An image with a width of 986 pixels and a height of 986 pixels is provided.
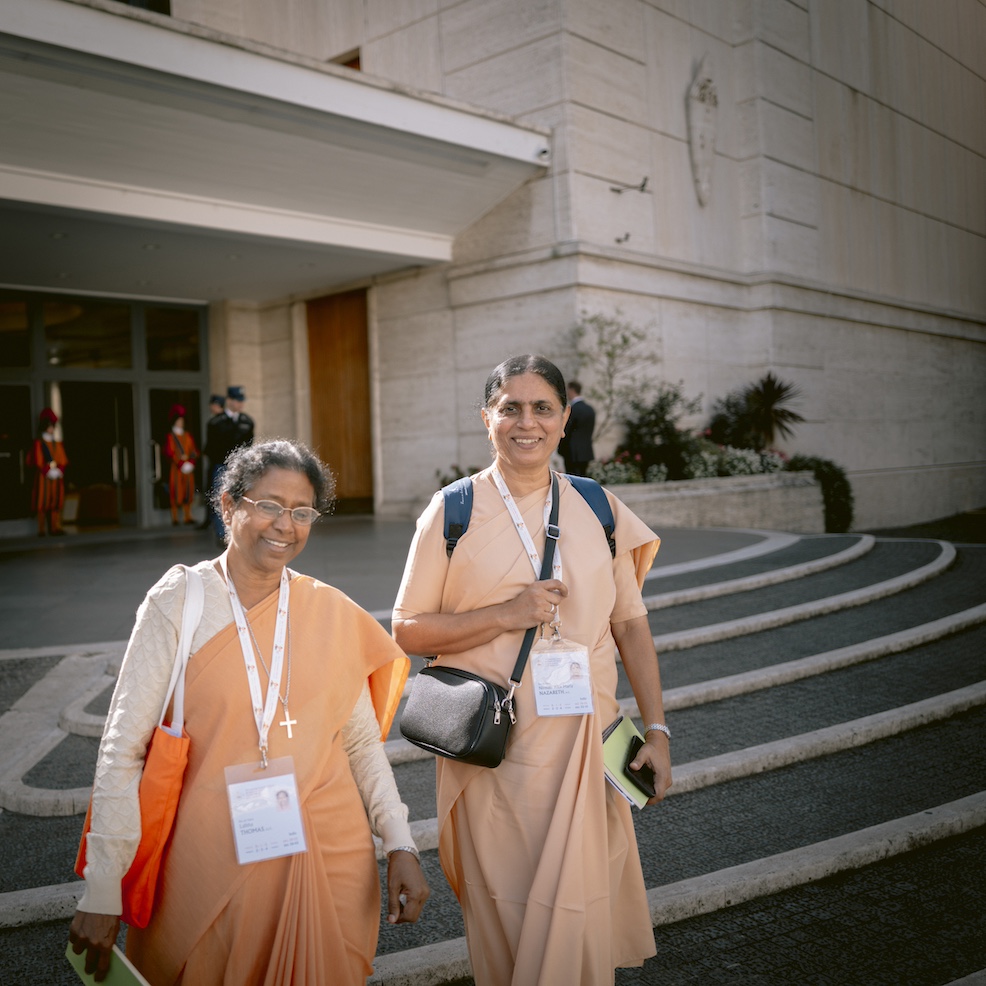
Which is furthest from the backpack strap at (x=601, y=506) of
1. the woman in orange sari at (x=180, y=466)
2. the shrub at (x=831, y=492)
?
the woman in orange sari at (x=180, y=466)

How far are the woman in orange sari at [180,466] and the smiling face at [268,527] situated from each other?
1553 cm

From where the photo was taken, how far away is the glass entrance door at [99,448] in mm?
16594

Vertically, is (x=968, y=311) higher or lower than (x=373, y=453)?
higher

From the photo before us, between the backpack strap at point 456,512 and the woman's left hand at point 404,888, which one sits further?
the backpack strap at point 456,512

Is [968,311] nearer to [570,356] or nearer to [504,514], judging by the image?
[570,356]

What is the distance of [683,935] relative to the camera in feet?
11.6

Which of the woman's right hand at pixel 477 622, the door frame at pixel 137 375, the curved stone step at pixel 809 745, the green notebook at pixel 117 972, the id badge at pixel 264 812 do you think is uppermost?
the door frame at pixel 137 375

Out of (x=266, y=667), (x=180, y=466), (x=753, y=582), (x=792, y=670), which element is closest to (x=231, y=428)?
(x=180, y=466)

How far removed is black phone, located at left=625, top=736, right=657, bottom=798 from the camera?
253 centimetres

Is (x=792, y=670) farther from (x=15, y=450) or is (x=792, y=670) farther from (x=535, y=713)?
(x=15, y=450)

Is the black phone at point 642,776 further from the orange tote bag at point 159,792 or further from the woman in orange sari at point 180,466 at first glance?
the woman in orange sari at point 180,466

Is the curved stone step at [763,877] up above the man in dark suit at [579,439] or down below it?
below

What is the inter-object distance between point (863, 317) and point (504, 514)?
65.1 feet

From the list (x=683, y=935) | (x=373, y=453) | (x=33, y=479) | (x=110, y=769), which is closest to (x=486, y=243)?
(x=373, y=453)
